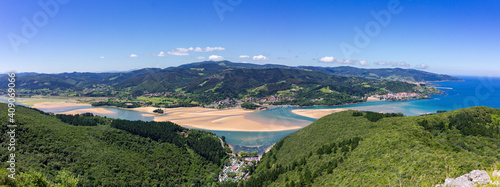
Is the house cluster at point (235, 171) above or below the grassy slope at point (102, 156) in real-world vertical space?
below

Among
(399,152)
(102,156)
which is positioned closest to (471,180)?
(399,152)

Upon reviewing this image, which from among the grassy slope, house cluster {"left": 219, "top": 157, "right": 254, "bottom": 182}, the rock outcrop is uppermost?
the rock outcrop

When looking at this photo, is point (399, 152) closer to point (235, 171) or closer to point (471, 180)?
point (471, 180)

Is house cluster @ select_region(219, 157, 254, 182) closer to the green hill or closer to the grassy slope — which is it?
the grassy slope

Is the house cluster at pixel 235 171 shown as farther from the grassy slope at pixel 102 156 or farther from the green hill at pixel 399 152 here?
the green hill at pixel 399 152

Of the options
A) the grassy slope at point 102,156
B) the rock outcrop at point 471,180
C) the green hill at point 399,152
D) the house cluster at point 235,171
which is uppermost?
the rock outcrop at point 471,180

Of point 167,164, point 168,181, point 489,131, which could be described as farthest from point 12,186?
point 489,131

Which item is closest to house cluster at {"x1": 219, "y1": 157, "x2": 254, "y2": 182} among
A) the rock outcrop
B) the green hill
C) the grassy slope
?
the grassy slope

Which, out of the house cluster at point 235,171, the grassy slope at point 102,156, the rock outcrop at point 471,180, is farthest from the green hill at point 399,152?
the grassy slope at point 102,156
